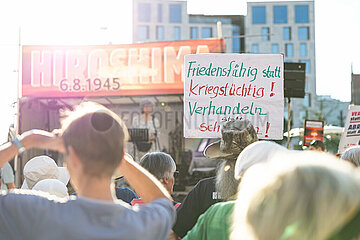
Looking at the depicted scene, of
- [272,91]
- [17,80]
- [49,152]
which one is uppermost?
[17,80]

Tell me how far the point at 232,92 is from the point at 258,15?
186 feet

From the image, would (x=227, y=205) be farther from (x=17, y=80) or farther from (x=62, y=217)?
(x=17, y=80)

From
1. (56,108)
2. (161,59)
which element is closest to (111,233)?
(161,59)

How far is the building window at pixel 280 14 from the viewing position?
58.9 m

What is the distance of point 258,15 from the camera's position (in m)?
58.7

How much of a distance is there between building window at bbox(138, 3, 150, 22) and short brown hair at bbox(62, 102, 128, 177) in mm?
56931

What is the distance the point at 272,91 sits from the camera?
445 cm

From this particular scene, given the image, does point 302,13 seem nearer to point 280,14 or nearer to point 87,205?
point 280,14

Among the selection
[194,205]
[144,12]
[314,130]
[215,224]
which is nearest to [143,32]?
[144,12]

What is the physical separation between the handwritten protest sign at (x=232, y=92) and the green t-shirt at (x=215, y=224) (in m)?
2.34

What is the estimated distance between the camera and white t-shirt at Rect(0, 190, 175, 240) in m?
1.39

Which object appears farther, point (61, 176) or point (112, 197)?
point (61, 176)

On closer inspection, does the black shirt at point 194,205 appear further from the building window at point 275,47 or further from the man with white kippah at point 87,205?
the building window at point 275,47

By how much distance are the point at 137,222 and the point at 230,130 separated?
4.48 ft
